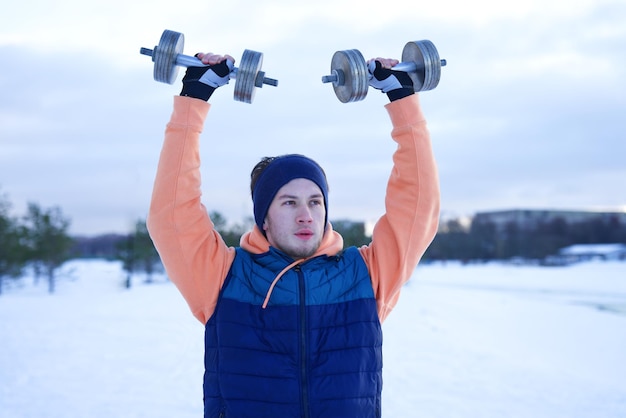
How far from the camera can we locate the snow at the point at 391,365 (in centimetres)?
580

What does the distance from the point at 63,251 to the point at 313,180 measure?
28651mm

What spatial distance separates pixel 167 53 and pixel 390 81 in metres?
0.94

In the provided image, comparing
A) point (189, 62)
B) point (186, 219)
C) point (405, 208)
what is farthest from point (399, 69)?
point (186, 219)

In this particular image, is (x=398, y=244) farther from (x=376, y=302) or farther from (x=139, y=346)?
(x=139, y=346)

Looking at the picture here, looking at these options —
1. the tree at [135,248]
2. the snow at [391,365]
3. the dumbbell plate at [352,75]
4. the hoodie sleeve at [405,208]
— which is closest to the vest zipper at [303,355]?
the hoodie sleeve at [405,208]

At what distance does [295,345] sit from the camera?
6.64 ft

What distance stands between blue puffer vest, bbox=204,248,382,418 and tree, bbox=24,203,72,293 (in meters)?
27.7

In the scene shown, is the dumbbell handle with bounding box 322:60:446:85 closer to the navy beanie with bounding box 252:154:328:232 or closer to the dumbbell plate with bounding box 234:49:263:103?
the dumbbell plate with bounding box 234:49:263:103

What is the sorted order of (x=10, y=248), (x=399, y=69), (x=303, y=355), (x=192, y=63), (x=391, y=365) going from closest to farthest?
(x=303, y=355) → (x=192, y=63) → (x=399, y=69) → (x=391, y=365) → (x=10, y=248)

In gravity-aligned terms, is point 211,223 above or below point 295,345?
above

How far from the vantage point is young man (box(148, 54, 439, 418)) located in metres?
2.00

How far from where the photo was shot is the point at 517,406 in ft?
19.6

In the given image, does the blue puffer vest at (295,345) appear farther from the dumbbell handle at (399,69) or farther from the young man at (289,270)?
the dumbbell handle at (399,69)

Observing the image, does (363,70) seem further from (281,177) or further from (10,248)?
(10,248)
